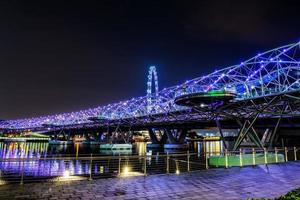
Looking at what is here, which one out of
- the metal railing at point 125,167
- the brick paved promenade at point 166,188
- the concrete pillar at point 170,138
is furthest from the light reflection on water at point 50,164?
the concrete pillar at point 170,138

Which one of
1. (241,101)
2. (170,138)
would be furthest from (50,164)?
(170,138)

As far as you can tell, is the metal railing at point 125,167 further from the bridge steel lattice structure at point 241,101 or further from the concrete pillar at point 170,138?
the concrete pillar at point 170,138

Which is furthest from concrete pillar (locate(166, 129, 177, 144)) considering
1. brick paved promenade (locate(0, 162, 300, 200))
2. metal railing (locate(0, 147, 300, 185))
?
brick paved promenade (locate(0, 162, 300, 200))

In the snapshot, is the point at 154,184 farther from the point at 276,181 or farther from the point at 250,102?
the point at 250,102

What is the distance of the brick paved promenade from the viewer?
9891 mm

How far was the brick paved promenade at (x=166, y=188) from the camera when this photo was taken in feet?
32.4

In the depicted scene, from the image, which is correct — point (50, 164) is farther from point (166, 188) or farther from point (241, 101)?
point (241, 101)

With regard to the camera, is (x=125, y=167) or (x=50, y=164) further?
(x=125, y=167)

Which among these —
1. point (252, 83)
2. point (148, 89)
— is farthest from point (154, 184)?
point (148, 89)

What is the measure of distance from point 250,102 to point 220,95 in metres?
13.3

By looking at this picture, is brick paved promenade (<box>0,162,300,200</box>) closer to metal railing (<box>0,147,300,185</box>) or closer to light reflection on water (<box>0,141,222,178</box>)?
metal railing (<box>0,147,300,185</box>)

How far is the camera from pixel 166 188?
37.0ft

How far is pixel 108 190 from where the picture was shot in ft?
35.7

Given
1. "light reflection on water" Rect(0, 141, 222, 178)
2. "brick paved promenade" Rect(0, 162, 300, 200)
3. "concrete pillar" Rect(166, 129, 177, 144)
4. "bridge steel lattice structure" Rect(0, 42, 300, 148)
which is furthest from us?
"concrete pillar" Rect(166, 129, 177, 144)
